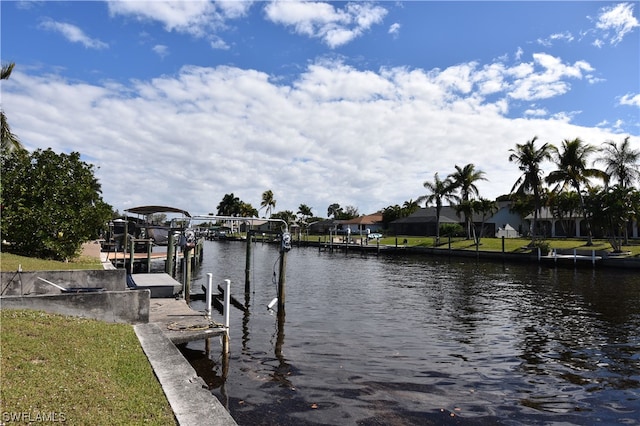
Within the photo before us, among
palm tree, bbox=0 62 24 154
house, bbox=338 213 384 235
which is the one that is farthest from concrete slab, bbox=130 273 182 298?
house, bbox=338 213 384 235

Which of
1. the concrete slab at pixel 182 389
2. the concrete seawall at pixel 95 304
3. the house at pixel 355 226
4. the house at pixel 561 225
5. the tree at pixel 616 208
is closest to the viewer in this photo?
the concrete slab at pixel 182 389

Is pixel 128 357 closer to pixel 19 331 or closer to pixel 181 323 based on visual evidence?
pixel 19 331

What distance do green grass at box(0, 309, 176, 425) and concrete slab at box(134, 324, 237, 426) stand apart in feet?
0.53

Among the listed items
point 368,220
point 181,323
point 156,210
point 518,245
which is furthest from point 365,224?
point 181,323

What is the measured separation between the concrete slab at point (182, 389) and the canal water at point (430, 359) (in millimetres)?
1641

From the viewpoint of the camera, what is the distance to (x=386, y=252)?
197 ft

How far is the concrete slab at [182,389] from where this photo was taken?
19.5 ft

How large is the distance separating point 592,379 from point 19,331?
12485 millimetres

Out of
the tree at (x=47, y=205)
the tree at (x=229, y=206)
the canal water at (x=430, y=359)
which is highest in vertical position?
the tree at (x=229, y=206)

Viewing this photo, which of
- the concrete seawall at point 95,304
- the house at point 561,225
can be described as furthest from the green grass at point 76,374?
the house at point 561,225

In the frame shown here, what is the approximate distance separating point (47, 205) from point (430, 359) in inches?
681

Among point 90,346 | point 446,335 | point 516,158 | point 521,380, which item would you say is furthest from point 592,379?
point 516,158

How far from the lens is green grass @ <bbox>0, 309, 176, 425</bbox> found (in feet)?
17.5

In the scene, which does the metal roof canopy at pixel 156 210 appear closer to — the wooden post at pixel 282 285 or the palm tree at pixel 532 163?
the wooden post at pixel 282 285
